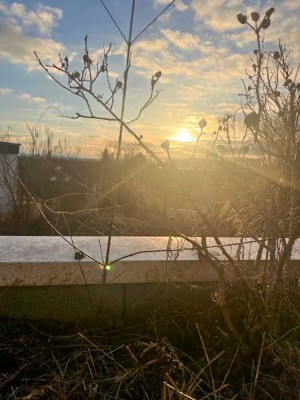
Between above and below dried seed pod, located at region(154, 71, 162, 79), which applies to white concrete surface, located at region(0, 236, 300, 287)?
below

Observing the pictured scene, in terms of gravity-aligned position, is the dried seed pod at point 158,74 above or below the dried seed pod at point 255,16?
below

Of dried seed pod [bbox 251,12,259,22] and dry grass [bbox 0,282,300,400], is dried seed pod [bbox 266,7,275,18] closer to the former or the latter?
dried seed pod [bbox 251,12,259,22]

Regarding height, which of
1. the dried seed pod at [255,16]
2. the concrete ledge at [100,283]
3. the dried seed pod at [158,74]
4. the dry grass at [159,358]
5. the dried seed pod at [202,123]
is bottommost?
the dry grass at [159,358]

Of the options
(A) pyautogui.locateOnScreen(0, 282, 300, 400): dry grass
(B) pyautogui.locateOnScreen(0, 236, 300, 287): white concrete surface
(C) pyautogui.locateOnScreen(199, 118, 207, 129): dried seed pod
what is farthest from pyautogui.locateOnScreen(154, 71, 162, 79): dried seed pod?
(A) pyautogui.locateOnScreen(0, 282, 300, 400): dry grass

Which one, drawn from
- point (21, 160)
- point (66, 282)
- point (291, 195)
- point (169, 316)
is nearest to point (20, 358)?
point (66, 282)

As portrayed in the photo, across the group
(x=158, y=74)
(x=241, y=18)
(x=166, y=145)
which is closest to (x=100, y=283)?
(x=166, y=145)

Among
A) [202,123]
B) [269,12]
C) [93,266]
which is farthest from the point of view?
[93,266]

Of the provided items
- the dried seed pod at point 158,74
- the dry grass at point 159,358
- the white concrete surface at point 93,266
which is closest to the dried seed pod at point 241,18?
the dried seed pod at point 158,74

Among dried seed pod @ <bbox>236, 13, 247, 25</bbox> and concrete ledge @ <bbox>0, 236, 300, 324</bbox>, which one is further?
concrete ledge @ <bbox>0, 236, 300, 324</bbox>

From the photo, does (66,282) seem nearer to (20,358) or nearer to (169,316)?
(20,358)

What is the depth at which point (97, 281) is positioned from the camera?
209 cm

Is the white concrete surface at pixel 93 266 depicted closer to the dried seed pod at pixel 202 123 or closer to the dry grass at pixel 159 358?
the dry grass at pixel 159 358

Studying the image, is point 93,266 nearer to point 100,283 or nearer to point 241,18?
point 100,283

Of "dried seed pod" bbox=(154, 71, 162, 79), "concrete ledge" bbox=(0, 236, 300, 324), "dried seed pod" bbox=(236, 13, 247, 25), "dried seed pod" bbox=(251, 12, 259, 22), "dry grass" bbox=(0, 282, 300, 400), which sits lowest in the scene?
"dry grass" bbox=(0, 282, 300, 400)
